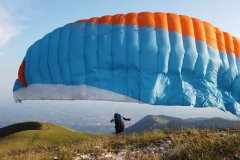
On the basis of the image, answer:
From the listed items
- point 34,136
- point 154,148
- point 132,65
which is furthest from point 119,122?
point 34,136

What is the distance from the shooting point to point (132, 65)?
18516mm

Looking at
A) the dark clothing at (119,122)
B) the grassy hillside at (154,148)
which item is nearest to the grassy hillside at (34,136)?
the dark clothing at (119,122)

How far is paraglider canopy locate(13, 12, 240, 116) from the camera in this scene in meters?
18.5

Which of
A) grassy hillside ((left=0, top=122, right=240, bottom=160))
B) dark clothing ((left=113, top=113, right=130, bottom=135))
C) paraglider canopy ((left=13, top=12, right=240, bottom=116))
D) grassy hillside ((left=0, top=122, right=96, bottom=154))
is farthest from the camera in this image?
grassy hillside ((left=0, top=122, right=96, bottom=154))

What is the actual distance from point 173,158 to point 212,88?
9.89 meters

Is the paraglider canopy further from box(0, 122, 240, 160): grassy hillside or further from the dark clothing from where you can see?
box(0, 122, 240, 160): grassy hillside

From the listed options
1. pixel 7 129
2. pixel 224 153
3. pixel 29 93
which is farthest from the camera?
pixel 7 129

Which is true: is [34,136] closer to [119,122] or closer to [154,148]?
[119,122]

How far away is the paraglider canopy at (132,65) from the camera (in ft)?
60.7

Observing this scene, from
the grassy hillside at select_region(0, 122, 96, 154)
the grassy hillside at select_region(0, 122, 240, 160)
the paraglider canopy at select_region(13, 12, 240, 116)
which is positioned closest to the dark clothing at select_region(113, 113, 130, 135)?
the paraglider canopy at select_region(13, 12, 240, 116)

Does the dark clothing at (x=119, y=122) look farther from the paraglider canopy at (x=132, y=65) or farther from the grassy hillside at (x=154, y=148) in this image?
the grassy hillside at (x=154, y=148)

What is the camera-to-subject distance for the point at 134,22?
20531 mm

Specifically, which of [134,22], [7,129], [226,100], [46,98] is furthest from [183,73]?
[7,129]

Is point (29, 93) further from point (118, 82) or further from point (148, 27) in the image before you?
point (148, 27)
